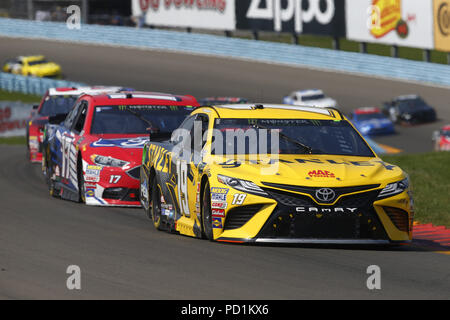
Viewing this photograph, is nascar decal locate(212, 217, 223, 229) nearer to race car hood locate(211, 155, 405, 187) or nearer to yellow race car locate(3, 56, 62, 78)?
race car hood locate(211, 155, 405, 187)

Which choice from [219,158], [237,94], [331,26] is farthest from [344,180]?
[331,26]

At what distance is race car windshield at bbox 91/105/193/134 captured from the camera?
14.0 m

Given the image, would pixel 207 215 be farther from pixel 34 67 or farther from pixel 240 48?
pixel 240 48

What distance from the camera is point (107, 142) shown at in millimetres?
13383

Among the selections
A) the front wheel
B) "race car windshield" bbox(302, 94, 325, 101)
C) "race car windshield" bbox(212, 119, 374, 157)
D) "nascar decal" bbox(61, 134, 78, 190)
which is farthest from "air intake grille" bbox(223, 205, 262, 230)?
"race car windshield" bbox(302, 94, 325, 101)

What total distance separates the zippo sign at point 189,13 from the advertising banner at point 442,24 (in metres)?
15.1

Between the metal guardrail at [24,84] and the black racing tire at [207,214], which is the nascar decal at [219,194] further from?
the metal guardrail at [24,84]

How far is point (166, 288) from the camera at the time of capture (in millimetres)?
7277

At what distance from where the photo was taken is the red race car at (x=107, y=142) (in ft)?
43.2

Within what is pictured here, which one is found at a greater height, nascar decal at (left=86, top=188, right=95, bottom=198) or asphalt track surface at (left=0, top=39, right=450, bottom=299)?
asphalt track surface at (left=0, top=39, right=450, bottom=299)

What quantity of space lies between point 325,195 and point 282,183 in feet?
1.29

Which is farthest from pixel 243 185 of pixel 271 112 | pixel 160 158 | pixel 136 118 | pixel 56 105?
pixel 56 105

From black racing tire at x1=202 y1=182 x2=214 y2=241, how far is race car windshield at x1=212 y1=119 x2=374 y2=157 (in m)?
0.52

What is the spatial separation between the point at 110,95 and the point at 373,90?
114 ft
